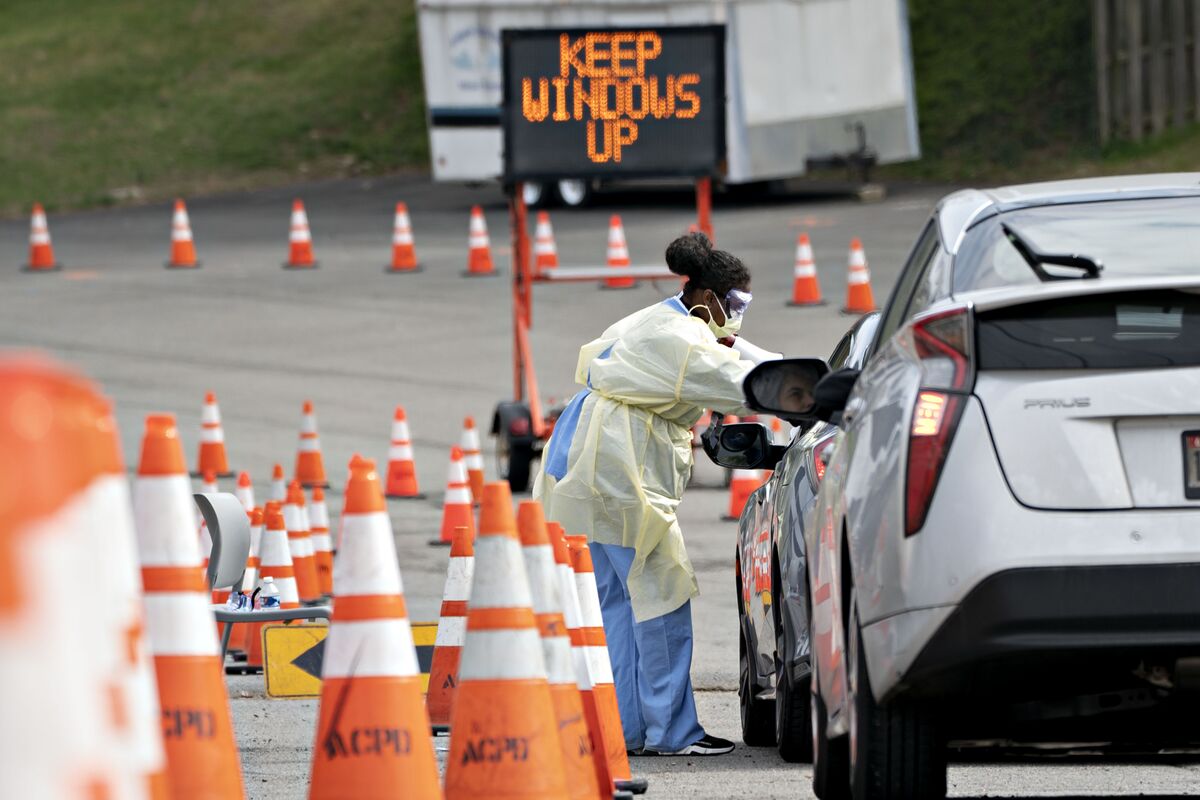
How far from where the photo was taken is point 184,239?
2688 cm

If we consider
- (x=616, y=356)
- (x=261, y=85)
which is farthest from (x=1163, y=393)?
(x=261, y=85)

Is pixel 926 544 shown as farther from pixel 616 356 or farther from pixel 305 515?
pixel 305 515

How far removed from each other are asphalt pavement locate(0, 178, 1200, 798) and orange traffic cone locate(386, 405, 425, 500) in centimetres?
12

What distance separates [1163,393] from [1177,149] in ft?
87.4

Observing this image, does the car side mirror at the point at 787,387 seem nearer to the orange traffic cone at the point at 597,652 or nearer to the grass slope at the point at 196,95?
the orange traffic cone at the point at 597,652

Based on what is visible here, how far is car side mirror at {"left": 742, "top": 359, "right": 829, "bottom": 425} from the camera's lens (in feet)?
19.7

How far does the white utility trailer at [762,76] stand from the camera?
3047cm

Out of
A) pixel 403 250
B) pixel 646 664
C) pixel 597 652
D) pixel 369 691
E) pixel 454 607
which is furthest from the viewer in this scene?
pixel 403 250

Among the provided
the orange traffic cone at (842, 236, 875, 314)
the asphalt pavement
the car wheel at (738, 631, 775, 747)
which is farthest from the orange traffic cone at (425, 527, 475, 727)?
the orange traffic cone at (842, 236, 875, 314)

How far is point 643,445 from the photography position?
806cm

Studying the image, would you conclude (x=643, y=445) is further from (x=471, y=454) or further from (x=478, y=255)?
(x=478, y=255)

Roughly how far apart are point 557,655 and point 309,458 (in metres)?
9.91

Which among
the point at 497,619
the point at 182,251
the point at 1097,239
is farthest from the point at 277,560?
the point at 182,251

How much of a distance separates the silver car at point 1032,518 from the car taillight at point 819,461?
1519 mm
